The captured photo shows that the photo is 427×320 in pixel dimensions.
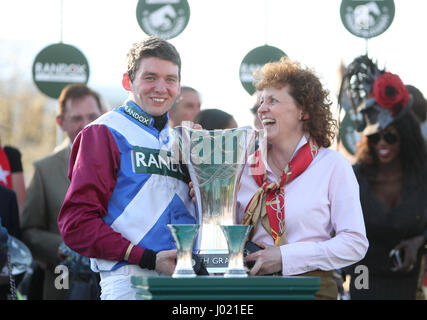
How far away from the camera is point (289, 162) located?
3.90 meters

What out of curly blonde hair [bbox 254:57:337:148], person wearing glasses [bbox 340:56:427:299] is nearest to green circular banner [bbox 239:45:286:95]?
person wearing glasses [bbox 340:56:427:299]

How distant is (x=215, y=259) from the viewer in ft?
10.8

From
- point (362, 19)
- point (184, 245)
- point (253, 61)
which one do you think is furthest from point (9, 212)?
point (362, 19)

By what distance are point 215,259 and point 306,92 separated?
1.12m

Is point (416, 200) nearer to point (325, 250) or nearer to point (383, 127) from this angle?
point (383, 127)

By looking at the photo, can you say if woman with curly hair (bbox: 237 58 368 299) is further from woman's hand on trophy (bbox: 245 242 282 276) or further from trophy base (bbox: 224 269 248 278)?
trophy base (bbox: 224 269 248 278)

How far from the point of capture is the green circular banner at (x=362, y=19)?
755 cm

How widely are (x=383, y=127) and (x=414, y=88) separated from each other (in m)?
0.43

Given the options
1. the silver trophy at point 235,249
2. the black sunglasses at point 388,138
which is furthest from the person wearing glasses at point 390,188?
the silver trophy at point 235,249

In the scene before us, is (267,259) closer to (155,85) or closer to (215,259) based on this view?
(215,259)

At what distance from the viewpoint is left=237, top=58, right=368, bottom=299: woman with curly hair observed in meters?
3.71

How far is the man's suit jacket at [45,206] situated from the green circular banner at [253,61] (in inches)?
78.9

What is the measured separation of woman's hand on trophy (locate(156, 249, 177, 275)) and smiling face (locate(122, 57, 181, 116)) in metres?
0.69
